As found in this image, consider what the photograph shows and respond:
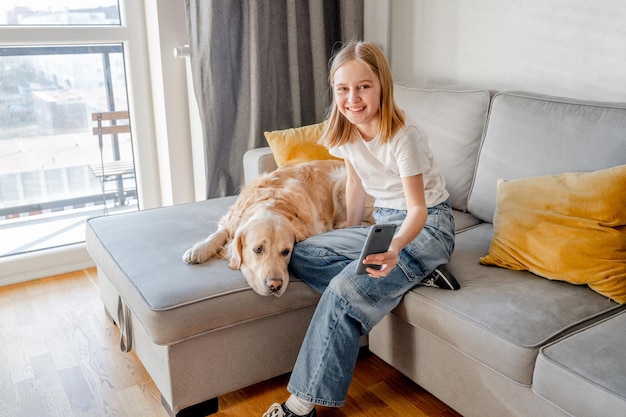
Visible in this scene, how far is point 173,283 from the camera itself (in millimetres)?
1871

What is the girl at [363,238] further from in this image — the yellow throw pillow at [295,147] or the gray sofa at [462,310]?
the yellow throw pillow at [295,147]

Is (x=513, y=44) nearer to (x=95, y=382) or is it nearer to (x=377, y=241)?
(x=377, y=241)

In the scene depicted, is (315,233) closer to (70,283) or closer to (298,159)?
(298,159)

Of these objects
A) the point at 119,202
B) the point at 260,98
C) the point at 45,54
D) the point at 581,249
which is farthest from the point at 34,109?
the point at 581,249

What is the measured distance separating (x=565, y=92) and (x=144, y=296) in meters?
1.82

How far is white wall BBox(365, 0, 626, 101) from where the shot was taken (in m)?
2.29

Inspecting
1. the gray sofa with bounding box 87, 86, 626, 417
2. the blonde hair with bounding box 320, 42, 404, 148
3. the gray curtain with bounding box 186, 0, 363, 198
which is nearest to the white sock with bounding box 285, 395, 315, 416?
the gray sofa with bounding box 87, 86, 626, 417

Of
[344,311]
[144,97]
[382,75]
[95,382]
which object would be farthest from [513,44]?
[95,382]

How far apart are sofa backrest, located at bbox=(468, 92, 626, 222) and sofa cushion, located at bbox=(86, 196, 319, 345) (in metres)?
0.85

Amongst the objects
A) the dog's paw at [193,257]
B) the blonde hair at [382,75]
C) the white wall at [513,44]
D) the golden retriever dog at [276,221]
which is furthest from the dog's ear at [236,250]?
the white wall at [513,44]

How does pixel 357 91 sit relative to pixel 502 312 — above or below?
above

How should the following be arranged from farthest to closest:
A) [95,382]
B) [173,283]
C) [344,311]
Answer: [95,382], [173,283], [344,311]

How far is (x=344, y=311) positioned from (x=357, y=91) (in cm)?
68

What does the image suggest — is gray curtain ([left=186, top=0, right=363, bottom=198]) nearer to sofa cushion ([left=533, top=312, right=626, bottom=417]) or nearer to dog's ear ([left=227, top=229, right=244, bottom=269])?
dog's ear ([left=227, top=229, right=244, bottom=269])
